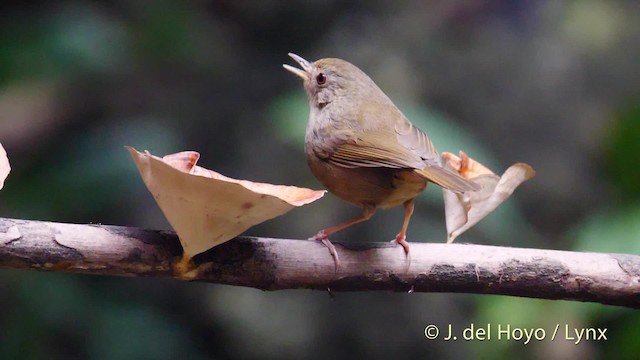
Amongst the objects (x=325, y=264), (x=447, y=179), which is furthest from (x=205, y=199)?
(x=447, y=179)

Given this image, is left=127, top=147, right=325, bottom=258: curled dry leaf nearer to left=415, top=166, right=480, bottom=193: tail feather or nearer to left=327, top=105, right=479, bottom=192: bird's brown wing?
left=415, top=166, right=480, bottom=193: tail feather

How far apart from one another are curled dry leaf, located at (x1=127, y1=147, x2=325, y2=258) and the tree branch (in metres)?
0.15

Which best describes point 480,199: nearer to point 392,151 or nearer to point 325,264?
point 392,151

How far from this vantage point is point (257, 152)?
4.88 metres

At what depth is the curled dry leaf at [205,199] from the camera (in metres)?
1.97

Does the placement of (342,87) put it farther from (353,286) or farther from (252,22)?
(252,22)

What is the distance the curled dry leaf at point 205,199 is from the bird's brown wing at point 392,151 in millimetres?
933

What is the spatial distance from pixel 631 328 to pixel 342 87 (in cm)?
170

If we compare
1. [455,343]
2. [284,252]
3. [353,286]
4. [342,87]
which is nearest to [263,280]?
[284,252]

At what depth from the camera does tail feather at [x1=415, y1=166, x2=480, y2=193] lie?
2.73m

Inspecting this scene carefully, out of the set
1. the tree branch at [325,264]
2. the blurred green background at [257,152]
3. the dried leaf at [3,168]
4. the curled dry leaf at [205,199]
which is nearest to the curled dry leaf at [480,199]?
the tree branch at [325,264]

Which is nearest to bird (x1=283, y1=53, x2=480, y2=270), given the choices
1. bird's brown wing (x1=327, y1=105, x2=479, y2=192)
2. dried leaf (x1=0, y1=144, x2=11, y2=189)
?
bird's brown wing (x1=327, y1=105, x2=479, y2=192)

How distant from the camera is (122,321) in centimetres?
428

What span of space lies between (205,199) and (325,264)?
0.55 meters
